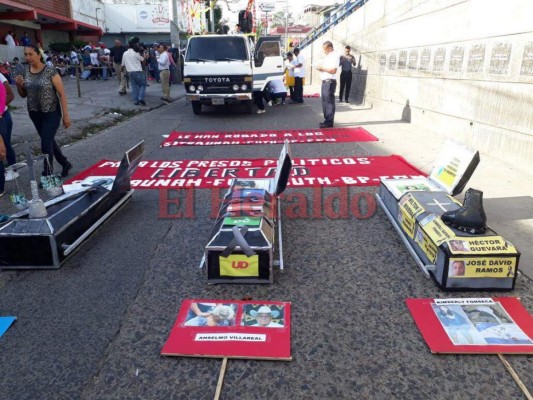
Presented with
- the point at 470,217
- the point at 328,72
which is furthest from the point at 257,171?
the point at 328,72

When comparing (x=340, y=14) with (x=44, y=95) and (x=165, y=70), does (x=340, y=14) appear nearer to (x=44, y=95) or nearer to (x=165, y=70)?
(x=165, y=70)

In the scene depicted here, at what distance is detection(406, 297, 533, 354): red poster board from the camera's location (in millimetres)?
2543

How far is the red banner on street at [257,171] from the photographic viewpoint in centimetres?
602

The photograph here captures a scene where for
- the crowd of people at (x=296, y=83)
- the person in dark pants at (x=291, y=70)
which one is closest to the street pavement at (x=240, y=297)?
the crowd of people at (x=296, y=83)

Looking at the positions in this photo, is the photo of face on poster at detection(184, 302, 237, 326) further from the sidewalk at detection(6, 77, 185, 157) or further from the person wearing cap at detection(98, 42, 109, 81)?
the person wearing cap at detection(98, 42, 109, 81)

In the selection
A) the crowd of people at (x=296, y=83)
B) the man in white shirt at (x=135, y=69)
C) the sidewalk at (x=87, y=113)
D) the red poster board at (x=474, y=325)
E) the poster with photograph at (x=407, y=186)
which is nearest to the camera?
the red poster board at (x=474, y=325)

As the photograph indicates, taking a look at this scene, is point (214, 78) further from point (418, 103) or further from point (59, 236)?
point (59, 236)

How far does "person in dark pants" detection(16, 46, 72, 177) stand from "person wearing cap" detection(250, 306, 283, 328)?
13.9 feet

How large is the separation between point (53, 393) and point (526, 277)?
3439 mm

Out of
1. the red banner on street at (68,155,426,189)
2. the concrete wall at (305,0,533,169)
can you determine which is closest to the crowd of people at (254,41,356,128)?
the concrete wall at (305,0,533,169)

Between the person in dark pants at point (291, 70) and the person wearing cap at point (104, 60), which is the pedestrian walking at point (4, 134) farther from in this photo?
the person wearing cap at point (104, 60)

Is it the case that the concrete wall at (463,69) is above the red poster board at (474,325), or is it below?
above

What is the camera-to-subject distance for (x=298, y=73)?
1527 cm

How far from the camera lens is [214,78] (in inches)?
487
